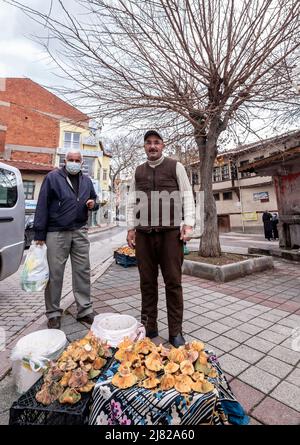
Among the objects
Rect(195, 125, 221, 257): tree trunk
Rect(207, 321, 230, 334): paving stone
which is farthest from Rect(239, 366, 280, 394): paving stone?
Rect(195, 125, 221, 257): tree trunk

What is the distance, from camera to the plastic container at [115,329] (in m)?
1.86

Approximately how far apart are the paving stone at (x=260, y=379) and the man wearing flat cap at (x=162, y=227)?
0.61 m

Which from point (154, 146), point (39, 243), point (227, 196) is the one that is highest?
point (227, 196)

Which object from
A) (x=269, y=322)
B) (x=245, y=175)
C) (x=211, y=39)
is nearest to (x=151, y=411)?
(x=269, y=322)

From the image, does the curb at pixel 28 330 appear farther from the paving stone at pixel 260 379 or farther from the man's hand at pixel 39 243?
the paving stone at pixel 260 379

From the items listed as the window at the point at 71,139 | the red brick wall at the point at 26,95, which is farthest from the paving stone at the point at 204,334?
the window at the point at 71,139

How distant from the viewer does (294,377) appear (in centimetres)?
179

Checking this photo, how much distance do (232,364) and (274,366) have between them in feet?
1.17

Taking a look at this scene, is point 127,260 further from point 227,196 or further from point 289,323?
point 227,196

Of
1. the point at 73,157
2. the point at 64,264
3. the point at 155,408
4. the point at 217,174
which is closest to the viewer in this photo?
the point at 155,408

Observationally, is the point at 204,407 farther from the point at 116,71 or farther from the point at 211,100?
the point at 211,100

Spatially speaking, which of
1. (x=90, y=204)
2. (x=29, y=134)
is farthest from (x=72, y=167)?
(x=29, y=134)

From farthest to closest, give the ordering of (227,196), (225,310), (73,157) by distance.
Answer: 1. (227,196)
2. (225,310)
3. (73,157)
